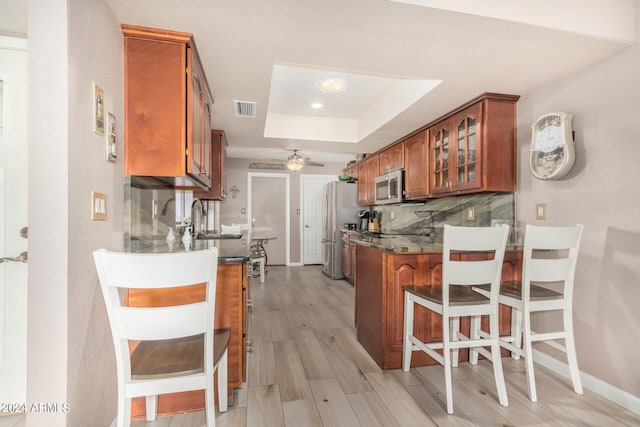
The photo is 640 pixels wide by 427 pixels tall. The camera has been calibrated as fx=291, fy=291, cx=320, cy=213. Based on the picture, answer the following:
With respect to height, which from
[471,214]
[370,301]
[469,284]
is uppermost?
[471,214]

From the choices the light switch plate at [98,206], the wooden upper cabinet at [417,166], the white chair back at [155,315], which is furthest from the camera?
the wooden upper cabinet at [417,166]

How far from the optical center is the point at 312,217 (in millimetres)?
6688

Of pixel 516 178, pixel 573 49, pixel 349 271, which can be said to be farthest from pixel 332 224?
pixel 573 49

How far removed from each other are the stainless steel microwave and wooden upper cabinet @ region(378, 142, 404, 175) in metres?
0.10

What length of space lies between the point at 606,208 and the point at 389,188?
231cm

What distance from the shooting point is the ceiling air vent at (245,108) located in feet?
8.84

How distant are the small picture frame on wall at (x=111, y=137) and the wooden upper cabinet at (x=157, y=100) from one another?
0.15 m

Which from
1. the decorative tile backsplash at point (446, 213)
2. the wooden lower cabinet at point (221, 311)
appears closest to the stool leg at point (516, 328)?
the decorative tile backsplash at point (446, 213)

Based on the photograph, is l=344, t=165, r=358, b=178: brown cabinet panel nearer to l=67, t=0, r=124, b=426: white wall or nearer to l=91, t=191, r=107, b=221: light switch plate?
l=67, t=0, r=124, b=426: white wall

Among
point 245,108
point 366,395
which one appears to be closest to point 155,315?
point 366,395

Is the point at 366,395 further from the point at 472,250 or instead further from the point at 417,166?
the point at 417,166

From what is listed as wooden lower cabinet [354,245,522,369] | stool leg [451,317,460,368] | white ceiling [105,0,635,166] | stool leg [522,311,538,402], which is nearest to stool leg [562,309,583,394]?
stool leg [522,311,538,402]

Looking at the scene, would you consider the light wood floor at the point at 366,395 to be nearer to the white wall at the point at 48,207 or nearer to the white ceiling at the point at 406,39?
the white wall at the point at 48,207

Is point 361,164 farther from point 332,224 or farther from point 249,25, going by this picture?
point 249,25
